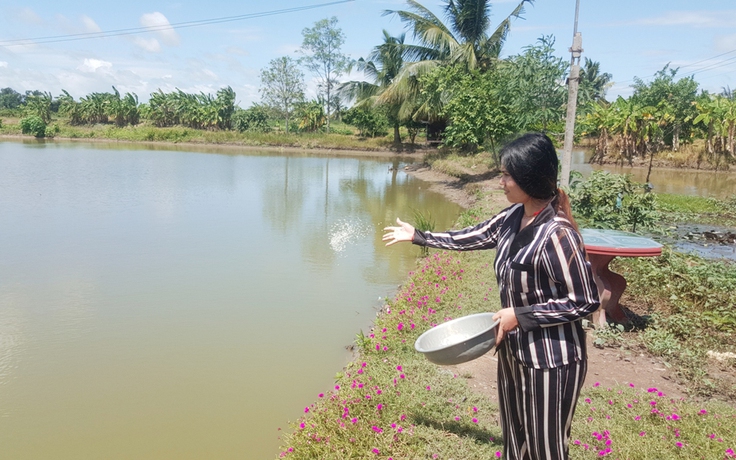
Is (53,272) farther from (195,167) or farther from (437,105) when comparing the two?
(437,105)

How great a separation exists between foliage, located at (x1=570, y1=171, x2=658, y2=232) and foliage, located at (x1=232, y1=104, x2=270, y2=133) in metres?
31.9

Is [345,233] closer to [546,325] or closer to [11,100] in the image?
[546,325]

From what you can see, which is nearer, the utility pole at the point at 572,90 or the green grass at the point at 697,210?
the utility pole at the point at 572,90

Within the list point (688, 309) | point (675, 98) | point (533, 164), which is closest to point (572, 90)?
point (688, 309)

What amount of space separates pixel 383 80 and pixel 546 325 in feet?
92.3

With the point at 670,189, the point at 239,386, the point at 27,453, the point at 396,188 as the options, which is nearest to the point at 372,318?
the point at 239,386

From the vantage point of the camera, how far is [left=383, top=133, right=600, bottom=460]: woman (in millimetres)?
1641

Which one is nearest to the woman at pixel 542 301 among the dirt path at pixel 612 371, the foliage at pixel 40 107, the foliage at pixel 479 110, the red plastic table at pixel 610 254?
the dirt path at pixel 612 371

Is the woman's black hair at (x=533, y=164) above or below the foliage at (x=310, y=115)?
below

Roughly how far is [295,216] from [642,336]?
8149 mm

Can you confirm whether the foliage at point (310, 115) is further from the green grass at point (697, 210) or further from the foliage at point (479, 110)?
the green grass at point (697, 210)

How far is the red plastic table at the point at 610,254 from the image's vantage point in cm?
379

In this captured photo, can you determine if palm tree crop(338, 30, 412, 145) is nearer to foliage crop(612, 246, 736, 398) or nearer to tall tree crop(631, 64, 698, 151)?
tall tree crop(631, 64, 698, 151)

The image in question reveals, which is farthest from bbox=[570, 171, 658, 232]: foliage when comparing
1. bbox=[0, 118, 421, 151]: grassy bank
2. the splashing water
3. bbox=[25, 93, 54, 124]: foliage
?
bbox=[25, 93, 54, 124]: foliage
